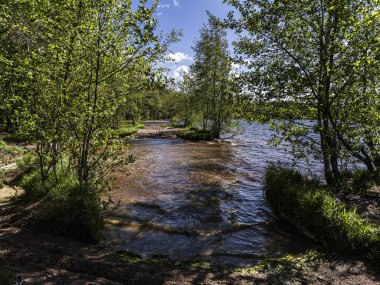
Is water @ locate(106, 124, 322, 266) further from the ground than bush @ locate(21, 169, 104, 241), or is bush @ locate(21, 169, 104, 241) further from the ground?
bush @ locate(21, 169, 104, 241)

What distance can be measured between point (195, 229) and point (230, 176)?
773 cm

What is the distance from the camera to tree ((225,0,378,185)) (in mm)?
9242

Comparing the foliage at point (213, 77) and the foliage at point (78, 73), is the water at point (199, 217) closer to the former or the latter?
the foliage at point (78, 73)

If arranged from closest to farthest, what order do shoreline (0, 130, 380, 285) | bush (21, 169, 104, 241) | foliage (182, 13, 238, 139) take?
shoreline (0, 130, 380, 285) < bush (21, 169, 104, 241) < foliage (182, 13, 238, 139)

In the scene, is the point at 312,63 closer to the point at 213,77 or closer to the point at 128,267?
the point at 128,267

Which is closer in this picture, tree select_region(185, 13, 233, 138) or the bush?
the bush

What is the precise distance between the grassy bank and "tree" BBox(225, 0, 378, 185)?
1.84m

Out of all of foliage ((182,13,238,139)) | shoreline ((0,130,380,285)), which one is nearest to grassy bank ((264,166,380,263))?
shoreline ((0,130,380,285))

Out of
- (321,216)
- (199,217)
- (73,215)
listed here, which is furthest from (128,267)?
(321,216)

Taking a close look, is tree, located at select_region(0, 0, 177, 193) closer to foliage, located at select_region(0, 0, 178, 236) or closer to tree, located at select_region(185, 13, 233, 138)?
foliage, located at select_region(0, 0, 178, 236)

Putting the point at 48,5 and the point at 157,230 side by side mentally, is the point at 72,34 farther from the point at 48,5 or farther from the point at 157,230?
the point at 157,230

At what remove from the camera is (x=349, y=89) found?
32.2ft

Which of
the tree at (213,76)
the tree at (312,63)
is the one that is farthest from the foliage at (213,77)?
the tree at (312,63)

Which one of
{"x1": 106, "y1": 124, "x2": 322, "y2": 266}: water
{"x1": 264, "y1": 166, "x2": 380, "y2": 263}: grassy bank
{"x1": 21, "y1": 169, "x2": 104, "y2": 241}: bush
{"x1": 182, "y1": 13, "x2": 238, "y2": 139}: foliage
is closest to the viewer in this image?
{"x1": 264, "y1": 166, "x2": 380, "y2": 263}: grassy bank
